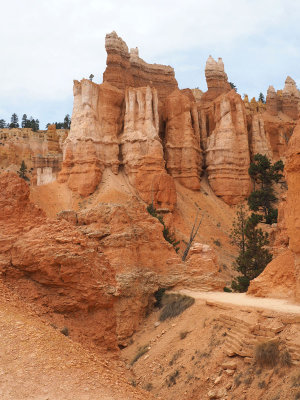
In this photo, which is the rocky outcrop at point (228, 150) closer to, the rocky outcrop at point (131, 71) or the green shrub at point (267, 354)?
the rocky outcrop at point (131, 71)

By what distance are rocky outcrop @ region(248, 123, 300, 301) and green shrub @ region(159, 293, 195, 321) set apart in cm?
256

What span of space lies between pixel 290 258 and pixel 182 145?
36.7 meters

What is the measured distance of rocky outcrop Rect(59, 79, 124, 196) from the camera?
45.7 m

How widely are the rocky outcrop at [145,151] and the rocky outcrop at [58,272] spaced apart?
3346 cm

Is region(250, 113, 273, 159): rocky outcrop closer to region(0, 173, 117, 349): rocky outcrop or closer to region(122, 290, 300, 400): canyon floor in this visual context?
region(122, 290, 300, 400): canyon floor

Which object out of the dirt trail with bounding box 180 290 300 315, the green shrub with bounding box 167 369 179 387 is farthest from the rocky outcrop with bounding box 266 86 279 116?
the green shrub with bounding box 167 369 179 387

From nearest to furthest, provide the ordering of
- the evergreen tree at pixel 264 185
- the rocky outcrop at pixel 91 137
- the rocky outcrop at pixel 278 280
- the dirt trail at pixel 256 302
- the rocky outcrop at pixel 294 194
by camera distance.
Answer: the dirt trail at pixel 256 302, the rocky outcrop at pixel 294 194, the rocky outcrop at pixel 278 280, the evergreen tree at pixel 264 185, the rocky outcrop at pixel 91 137

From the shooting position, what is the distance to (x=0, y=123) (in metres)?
105

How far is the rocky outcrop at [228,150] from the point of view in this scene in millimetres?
51537

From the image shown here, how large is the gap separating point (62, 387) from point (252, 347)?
5.80 metres


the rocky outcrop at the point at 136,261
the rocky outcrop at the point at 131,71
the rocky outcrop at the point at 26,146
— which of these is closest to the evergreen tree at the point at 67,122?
the rocky outcrop at the point at 26,146

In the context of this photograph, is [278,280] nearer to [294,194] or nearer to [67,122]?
[294,194]

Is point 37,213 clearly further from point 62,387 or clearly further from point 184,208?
point 184,208

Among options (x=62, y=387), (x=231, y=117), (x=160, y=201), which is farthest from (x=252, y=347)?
(x=231, y=117)
